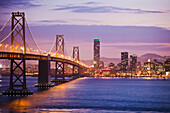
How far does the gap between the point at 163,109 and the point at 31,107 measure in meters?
17.9

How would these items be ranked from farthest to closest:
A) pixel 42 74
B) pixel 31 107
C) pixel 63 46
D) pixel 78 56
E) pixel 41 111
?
1. pixel 78 56
2. pixel 63 46
3. pixel 42 74
4. pixel 31 107
5. pixel 41 111

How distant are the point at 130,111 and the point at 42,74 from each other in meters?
44.3

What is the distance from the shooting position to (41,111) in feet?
150

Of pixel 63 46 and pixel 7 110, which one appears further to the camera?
pixel 63 46

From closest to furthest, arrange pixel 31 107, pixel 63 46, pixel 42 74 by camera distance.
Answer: pixel 31 107, pixel 42 74, pixel 63 46

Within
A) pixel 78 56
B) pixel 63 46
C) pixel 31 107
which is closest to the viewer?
pixel 31 107

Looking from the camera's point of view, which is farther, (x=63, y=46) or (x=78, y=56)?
(x=78, y=56)

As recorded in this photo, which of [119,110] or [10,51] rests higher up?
[10,51]

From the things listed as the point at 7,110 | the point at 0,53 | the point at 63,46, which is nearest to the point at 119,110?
the point at 7,110

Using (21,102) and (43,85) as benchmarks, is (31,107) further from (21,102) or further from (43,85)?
(43,85)

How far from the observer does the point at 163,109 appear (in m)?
50.5

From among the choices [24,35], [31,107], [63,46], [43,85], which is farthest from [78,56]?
[31,107]

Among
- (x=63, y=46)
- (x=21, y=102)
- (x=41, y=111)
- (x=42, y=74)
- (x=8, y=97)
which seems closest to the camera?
(x=41, y=111)

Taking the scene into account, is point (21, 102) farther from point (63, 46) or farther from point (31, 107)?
point (63, 46)
